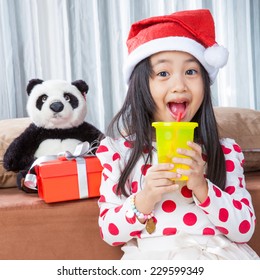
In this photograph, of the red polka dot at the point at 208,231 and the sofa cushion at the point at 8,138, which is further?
the sofa cushion at the point at 8,138

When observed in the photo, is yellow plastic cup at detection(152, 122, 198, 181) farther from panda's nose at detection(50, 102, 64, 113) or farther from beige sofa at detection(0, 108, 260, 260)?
panda's nose at detection(50, 102, 64, 113)

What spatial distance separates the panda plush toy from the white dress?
241 millimetres

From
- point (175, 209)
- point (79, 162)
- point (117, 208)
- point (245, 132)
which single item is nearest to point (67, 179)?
point (79, 162)

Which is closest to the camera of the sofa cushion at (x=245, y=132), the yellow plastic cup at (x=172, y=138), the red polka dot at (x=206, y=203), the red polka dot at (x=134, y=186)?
the yellow plastic cup at (x=172, y=138)

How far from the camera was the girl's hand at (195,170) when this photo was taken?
73 cm

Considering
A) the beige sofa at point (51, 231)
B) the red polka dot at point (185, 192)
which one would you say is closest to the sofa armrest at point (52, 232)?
the beige sofa at point (51, 231)

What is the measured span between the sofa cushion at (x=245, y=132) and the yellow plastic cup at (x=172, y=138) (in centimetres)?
55

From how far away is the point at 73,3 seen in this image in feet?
5.80

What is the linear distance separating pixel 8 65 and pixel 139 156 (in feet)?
3.11

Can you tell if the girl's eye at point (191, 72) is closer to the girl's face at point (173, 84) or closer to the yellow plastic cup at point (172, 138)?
the girl's face at point (173, 84)

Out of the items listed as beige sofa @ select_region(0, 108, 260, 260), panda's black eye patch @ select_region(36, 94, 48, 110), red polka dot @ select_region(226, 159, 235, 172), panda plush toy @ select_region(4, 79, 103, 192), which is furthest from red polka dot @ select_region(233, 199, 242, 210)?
panda's black eye patch @ select_region(36, 94, 48, 110)

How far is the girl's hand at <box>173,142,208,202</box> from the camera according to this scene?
0.73 metres

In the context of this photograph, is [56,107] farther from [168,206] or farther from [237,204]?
[237,204]

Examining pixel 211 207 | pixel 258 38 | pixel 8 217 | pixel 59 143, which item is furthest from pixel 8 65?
pixel 258 38
